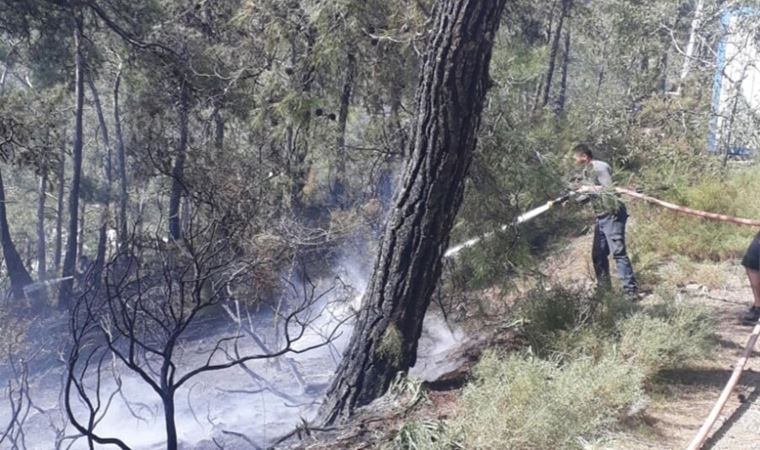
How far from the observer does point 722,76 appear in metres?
11.0

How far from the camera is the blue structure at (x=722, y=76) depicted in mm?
9750

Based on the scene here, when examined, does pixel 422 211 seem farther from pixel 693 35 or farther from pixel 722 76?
pixel 693 35

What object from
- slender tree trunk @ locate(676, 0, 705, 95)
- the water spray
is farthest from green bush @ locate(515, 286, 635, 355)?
slender tree trunk @ locate(676, 0, 705, 95)

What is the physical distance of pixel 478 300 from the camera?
6.82 meters

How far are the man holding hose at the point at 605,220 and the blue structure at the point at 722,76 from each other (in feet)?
11.8

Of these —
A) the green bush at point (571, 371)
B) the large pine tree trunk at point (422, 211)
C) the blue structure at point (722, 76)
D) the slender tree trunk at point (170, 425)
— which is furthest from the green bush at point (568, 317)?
the blue structure at point (722, 76)

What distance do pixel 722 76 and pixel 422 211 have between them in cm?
799

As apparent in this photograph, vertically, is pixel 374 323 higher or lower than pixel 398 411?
higher

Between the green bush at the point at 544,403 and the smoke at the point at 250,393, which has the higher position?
the green bush at the point at 544,403

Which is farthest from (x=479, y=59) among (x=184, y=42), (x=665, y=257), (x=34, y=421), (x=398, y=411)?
(x=34, y=421)

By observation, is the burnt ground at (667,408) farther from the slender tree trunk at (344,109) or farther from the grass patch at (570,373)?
the slender tree trunk at (344,109)

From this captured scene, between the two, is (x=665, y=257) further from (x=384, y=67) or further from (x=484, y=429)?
(x=484, y=429)

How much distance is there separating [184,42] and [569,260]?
6.30 m

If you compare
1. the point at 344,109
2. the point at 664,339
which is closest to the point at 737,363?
the point at 664,339
